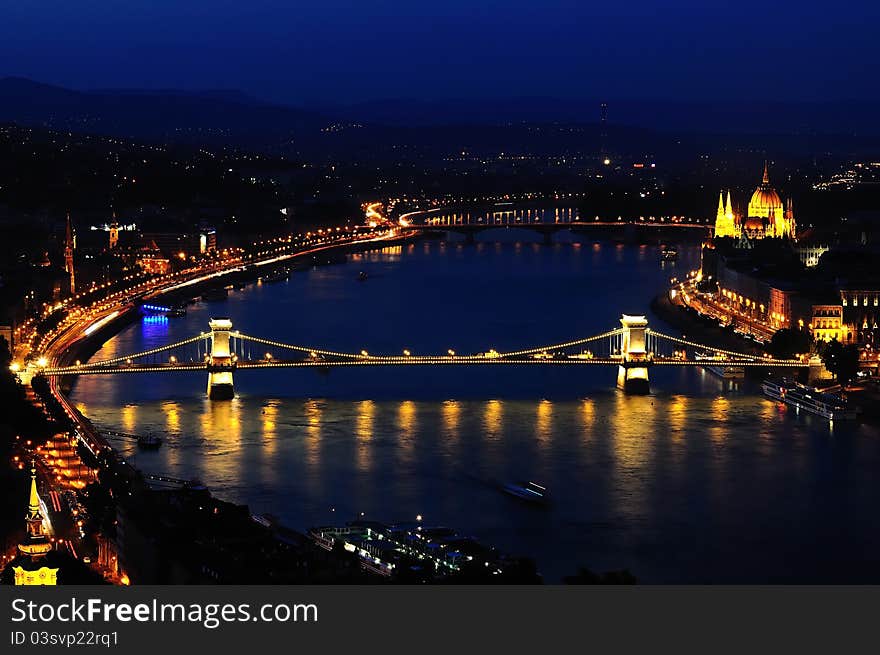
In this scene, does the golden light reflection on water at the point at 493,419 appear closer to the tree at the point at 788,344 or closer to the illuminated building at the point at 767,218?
the tree at the point at 788,344

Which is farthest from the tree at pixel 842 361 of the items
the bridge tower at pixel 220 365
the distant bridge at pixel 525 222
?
the distant bridge at pixel 525 222

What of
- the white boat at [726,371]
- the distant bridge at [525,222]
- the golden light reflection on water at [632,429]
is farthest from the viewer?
the distant bridge at [525,222]

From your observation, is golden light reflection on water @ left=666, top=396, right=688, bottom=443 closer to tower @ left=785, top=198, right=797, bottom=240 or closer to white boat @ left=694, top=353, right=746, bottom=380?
white boat @ left=694, top=353, right=746, bottom=380

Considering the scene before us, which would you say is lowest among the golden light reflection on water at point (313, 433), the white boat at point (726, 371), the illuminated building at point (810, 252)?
the golden light reflection on water at point (313, 433)

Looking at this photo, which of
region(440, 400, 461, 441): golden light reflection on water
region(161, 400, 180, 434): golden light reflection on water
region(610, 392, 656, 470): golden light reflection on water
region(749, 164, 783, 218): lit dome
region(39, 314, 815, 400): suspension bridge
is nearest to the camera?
region(610, 392, 656, 470): golden light reflection on water

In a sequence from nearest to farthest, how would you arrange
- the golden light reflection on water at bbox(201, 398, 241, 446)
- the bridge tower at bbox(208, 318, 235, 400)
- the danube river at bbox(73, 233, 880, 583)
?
the danube river at bbox(73, 233, 880, 583) → the golden light reflection on water at bbox(201, 398, 241, 446) → the bridge tower at bbox(208, 318, 235, 400)

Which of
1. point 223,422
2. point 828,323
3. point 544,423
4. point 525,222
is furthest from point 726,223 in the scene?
point 223,422

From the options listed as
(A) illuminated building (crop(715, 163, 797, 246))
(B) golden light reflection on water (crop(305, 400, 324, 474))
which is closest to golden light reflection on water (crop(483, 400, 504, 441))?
(B) golden light reflection on water (crop(305, 400, 324, 474))
